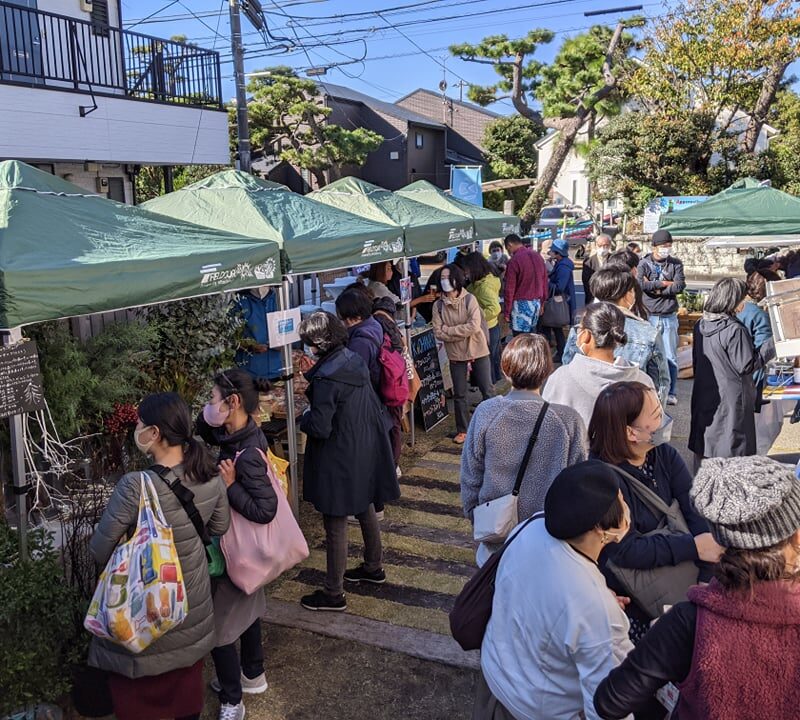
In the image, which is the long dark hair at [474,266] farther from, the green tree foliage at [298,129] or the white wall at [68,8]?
→ the green tree foliage at [298,129]

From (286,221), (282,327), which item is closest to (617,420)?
(282,327)

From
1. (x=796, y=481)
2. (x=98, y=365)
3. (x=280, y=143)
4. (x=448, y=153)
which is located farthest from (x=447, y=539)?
(x=448, y=153)

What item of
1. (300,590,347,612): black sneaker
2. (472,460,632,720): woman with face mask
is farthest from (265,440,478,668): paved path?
(472,460,632,720): woman with face mask

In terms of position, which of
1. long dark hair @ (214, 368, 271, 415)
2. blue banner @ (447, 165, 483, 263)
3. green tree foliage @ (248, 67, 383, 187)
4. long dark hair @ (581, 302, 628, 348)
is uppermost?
green tree foliage @ (248, 67, 383, 187)

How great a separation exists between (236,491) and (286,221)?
9.30 feet

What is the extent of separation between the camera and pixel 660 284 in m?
8.48

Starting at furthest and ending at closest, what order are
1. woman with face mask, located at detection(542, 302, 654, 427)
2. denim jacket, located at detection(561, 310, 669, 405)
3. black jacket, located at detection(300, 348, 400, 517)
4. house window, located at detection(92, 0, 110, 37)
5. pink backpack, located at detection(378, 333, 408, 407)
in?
house window, located at detection(92, 0, 110, 37)
pink backpack, located at detection(378, 333, 408, 407)
denim jacket, located at detection(561, 310, 669, 405)
black jacket, located at detection(300, 348, 400, 517)
woman with face mask, located at detection(542, 302, 654, 427)

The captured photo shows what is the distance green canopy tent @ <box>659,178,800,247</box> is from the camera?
8109 mm

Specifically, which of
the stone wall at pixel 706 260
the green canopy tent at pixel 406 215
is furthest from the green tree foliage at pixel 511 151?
the green canopy tent at pixel 406 215

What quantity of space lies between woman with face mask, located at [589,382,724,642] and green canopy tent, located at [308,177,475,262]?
14.4ft

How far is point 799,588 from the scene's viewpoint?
173 cm

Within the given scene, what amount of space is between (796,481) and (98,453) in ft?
13.2

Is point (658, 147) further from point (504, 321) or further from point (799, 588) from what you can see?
point (799, 588)

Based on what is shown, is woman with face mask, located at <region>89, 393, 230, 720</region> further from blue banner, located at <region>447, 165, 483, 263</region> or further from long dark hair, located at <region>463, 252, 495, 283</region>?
Result: blue banner, located at <region>447, 165, 483, 263</region>
